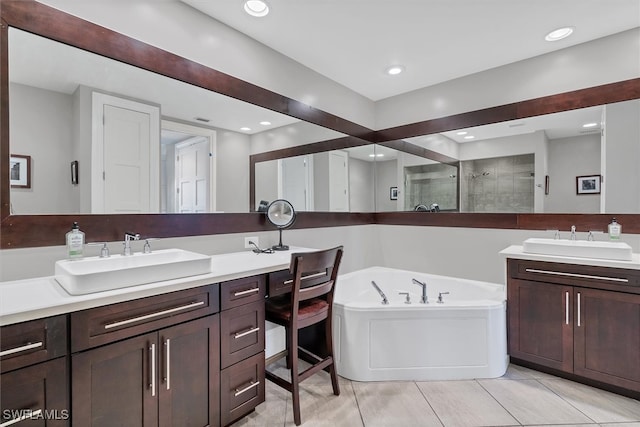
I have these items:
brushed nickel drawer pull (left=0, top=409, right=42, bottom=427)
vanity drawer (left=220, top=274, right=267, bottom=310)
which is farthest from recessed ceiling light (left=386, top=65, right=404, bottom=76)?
brushed nickel drawer pull (left=0, top=409, right=42, bottom=427)

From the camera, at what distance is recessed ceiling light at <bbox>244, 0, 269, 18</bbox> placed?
1.93 meters

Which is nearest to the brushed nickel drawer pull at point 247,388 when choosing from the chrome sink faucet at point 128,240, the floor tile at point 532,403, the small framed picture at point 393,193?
the chrome sink faucet at point 128,240

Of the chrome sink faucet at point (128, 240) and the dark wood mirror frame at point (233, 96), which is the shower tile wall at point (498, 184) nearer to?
the dark wood mirror frame at point (233, 96)

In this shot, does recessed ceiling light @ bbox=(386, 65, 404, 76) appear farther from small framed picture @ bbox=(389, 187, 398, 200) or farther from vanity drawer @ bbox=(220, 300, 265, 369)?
vanity drawer @ bbox=(220, 300, 265, 369)

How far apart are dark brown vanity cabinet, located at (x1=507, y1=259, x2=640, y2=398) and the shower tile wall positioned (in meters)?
0.70

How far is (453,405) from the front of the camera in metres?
1.94

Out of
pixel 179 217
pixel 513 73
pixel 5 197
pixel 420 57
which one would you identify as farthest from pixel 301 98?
pixel 5 197

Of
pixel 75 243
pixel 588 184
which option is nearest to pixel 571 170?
pixel 588 184

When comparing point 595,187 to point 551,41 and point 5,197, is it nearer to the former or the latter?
point 551,41

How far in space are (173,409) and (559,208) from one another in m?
3.01

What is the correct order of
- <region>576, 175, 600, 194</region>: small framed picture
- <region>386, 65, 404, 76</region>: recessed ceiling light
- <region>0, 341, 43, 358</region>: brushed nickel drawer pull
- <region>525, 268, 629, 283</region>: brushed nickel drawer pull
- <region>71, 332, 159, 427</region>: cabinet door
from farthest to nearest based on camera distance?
1. <region>386, 65, 404, 76</region>: recessed ceiling light
2. <region>576, 175, 600, 194</region>: small framed picture
3. <region>525, 268, 629, 283</region>: brushed nickel drawer pull
4. <region>71, 332, 159, 427</region>: cabinet door
5. <region>0, 341, 43, 358</region>: brushed nickel drawer pull

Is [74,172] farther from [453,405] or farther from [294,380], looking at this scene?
[453,405]

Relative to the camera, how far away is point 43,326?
1057 millimetres

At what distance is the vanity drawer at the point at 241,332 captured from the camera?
1588mm
